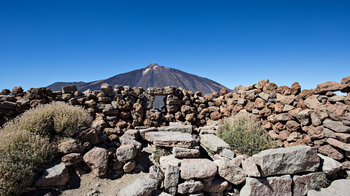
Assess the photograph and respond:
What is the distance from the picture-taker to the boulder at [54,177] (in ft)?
13.0

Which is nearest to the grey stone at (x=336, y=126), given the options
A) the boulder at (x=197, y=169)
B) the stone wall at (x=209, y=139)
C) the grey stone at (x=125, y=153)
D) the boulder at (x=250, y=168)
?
the stone wall at (x=209, y=139)

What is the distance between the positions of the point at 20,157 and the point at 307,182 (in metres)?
6.69

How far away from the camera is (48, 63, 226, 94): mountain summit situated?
20.6 m

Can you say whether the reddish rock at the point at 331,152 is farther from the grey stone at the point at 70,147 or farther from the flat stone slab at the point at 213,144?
the grey stone at the point at 70,147

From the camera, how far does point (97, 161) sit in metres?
4.60

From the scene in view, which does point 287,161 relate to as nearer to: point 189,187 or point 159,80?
point 189,187

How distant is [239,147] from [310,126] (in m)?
2.38

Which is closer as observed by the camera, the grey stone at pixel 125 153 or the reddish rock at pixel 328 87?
the grey stone at pixel 125 153

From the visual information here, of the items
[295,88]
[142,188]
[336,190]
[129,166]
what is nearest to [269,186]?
[336,190]

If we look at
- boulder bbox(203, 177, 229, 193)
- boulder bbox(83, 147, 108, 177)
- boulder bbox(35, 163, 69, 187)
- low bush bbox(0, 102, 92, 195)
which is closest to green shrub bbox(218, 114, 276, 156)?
boulder bbox(203, 177, 229, 193)

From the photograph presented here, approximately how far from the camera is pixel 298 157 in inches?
180

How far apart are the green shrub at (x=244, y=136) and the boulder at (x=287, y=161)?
1071mm

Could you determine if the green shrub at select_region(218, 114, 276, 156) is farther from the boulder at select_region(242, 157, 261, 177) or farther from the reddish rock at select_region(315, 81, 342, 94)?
the reddish rock at select_region(315, 81, 342, 94)

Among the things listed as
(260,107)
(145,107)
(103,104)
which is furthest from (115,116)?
(260,107)
